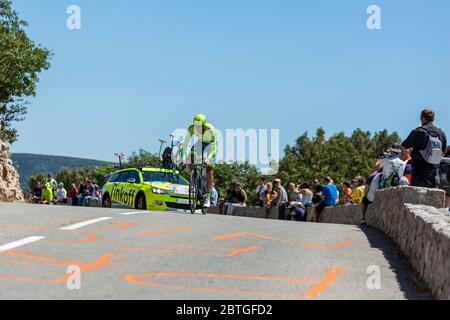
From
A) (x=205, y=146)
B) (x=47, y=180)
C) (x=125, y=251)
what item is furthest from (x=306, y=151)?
(x=125, y=251)

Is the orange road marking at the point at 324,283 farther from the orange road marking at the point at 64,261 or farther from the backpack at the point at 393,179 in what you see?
the backpack at the point at 393,179

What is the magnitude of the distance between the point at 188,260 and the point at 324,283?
1.84 meters

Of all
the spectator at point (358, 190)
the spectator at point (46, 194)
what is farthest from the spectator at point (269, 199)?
the spectator at point (46, 194)

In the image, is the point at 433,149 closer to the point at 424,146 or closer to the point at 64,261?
the point at 424,146

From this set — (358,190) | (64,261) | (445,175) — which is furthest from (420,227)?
(358,190)

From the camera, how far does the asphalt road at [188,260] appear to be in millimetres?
7859

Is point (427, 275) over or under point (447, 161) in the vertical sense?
under

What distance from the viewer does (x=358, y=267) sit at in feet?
31.7

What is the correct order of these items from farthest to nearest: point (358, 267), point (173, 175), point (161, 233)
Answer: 1. point (173, 175)
2. point (161, 233)
3. point (358, 267)

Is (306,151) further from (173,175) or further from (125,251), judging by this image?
(125,251)

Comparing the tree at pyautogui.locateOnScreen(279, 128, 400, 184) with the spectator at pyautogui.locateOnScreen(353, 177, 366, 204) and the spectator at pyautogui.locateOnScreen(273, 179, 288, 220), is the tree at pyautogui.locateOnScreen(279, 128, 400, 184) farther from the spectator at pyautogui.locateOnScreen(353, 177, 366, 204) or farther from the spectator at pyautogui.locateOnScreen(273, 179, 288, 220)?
the spectator at pyautogui.locateOnScreen(353, 177, 366, 204)

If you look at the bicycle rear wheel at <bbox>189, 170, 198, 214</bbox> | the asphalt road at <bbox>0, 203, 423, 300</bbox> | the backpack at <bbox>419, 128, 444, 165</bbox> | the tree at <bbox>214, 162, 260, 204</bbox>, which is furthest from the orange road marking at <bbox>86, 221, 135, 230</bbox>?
the tree at <bbox>214, 162, 260, 204</bbox>

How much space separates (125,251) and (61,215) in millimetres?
4911

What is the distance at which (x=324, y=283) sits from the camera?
845 centimetres
